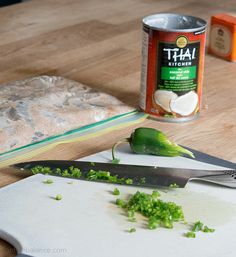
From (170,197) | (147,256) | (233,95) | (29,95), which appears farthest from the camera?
(233,95)

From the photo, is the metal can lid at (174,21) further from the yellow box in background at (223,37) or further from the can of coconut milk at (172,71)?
the yellow box in background at (223,37)

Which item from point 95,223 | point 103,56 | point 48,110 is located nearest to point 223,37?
point 103,56

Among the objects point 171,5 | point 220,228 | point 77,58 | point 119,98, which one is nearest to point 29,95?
point 119,98

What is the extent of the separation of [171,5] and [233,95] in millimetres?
667

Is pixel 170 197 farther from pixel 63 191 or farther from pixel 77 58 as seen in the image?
pixel 77 58

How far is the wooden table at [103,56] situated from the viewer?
1.42 m

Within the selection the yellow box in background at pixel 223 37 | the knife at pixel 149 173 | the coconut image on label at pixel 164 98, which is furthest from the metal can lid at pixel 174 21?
the knife at pixel 149 173

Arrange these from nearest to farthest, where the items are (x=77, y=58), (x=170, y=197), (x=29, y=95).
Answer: (x=170, y=197) → (x=29, y=95) → (x=77, y=58)

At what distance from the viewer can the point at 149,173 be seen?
1229 mm

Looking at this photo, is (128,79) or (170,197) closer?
(170,197)

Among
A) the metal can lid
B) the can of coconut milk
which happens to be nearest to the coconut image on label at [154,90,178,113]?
the can of coconut milk

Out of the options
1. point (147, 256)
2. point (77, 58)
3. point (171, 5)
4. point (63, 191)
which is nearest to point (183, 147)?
point (63, 191)

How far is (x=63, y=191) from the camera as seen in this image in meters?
1.19

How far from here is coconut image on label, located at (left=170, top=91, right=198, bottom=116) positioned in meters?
1.45
